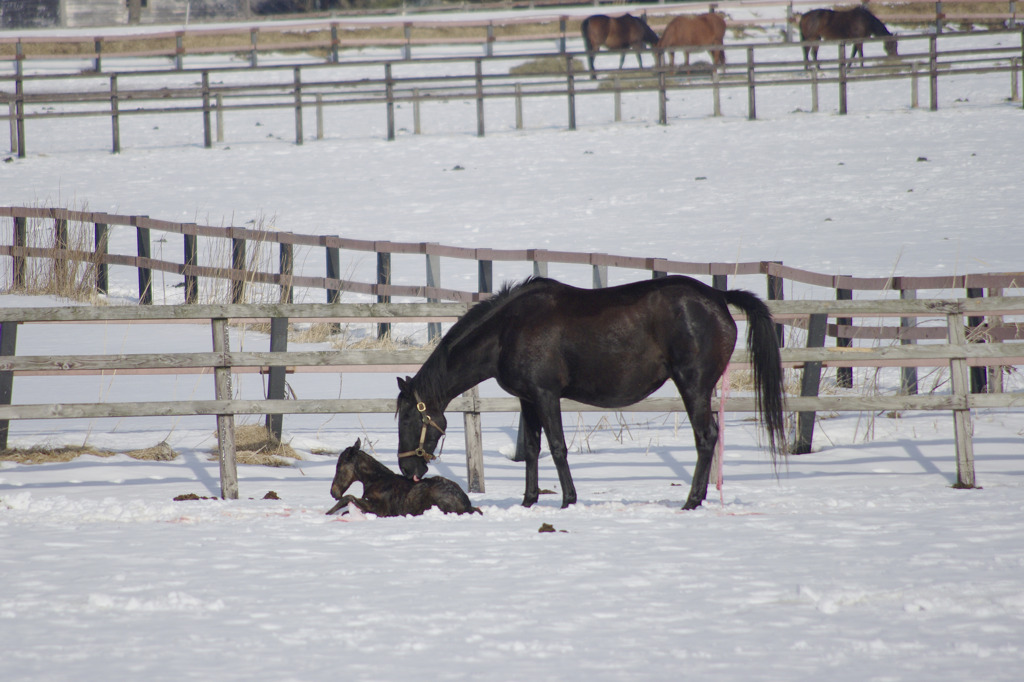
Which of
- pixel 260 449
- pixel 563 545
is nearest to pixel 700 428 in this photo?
pixel 563 545

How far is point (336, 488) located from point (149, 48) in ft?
108

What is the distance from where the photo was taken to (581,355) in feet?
19.2

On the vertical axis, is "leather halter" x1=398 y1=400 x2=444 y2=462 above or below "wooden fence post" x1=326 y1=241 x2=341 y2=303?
below

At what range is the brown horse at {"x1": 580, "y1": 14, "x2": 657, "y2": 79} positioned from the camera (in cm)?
3125

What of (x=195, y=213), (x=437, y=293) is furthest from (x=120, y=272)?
(x=437, y=293)

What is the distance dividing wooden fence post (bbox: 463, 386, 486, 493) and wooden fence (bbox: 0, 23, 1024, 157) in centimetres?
1543

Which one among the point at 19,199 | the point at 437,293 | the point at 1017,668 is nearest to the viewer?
the point at 1017,668

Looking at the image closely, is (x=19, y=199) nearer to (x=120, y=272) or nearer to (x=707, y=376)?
(x=120, y=272)

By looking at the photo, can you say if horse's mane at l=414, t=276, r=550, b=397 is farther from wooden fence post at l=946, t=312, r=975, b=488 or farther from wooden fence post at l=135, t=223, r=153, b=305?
wooden fence post at l=135, t=223, r=153, b=305

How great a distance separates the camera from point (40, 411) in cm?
659

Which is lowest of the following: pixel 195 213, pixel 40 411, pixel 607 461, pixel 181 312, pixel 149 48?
pixel 607 461

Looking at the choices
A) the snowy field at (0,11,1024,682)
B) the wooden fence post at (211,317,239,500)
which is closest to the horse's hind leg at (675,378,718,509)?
the snowy field at (0,11,1024,682)

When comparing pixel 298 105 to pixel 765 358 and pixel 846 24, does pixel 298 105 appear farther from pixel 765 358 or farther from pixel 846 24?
pixel 765 358

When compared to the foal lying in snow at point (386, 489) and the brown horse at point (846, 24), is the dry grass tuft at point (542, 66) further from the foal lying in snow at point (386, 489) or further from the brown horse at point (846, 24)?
the foal lying in snow at point (386, 489)
